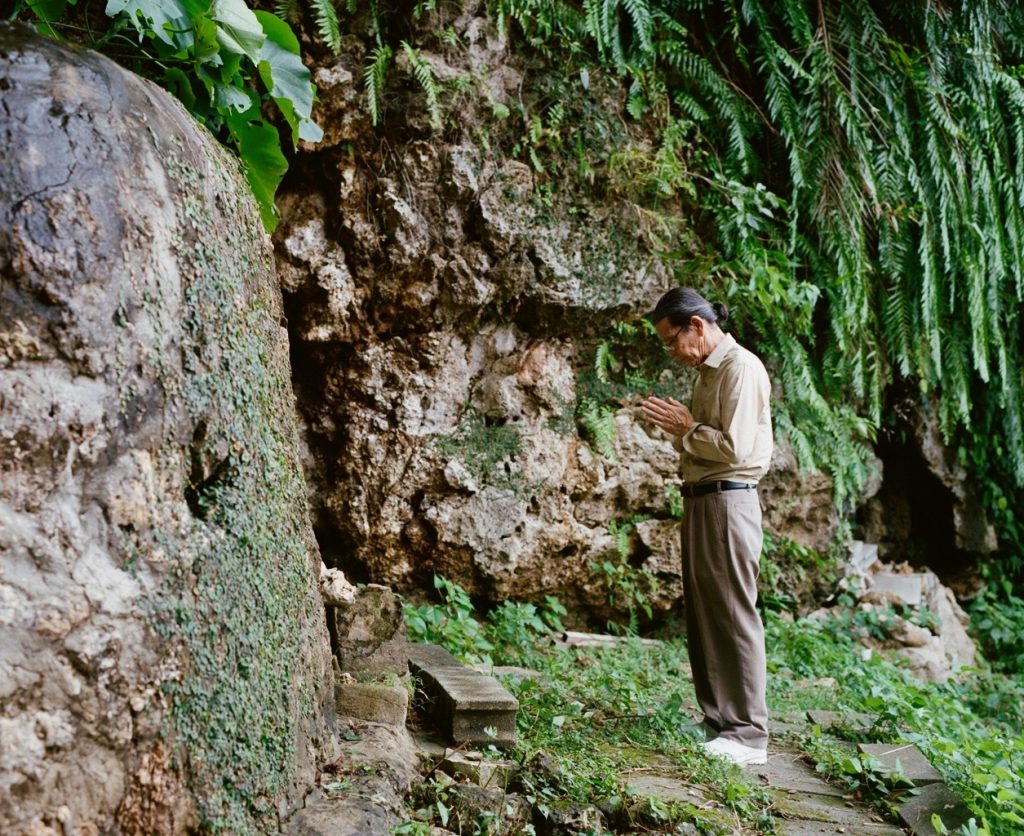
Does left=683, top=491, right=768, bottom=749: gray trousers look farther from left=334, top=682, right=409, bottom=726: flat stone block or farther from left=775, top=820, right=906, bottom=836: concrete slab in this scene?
left=334, top=682, right=409, bottom=726: flat stone block

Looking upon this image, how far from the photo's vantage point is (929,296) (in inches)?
278

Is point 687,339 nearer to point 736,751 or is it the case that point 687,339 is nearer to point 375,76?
point 736,751

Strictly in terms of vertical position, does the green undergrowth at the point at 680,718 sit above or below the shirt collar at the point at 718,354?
below

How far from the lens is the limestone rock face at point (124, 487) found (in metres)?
1.84

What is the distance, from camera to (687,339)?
13.4ft

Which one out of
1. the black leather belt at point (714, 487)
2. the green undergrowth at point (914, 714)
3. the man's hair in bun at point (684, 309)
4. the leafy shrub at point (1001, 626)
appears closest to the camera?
the green undergrowth at point (914, 714)

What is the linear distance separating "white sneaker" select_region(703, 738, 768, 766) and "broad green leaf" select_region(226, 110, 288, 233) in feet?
9.33

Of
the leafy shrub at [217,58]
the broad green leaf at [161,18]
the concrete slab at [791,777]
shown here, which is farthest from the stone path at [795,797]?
the broad green leaf at [161,18]

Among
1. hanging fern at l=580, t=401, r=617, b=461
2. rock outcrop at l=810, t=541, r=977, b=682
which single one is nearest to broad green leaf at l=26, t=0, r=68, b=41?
hanging fern at l=580, t=401, r=617, b=461

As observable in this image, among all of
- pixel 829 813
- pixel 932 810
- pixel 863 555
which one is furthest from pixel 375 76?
pixel 863 555

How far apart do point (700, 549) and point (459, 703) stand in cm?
129

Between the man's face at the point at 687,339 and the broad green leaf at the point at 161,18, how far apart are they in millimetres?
2279

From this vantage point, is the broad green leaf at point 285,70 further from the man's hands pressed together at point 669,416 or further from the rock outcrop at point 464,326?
the man's hands pressed together at point 669,416

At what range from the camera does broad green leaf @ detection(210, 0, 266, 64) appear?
119 inches
